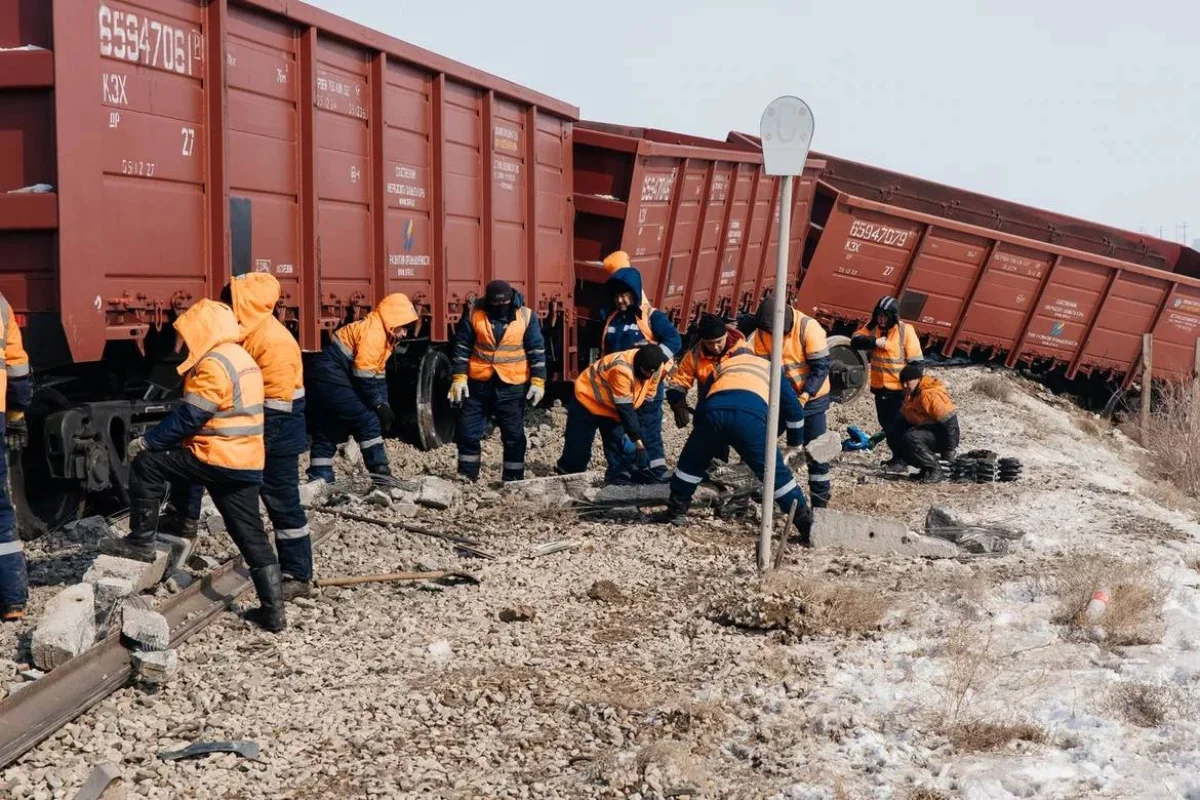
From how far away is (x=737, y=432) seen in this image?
315 inches

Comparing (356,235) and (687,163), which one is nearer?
(356,235)

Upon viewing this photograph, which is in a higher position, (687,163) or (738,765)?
(687,163)

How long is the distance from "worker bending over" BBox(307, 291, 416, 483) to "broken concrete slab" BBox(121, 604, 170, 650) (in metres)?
3.74

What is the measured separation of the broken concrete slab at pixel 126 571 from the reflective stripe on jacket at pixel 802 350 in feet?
15.3

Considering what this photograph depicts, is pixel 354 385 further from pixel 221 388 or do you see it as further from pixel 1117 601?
pixel 1117 601

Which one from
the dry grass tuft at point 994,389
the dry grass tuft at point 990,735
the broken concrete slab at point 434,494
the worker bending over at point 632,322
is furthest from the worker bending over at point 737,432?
the dry grass tuft at point 994,389

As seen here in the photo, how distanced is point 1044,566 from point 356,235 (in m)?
5.06

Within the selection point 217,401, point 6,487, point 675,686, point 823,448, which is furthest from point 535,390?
point 675,686

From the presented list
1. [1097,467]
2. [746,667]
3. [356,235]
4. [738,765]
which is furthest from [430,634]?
[1097,467]

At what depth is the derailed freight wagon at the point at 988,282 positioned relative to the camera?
53.5ft

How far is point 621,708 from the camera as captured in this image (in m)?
5.17

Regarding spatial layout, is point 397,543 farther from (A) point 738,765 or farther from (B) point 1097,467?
(B) point 1097,467

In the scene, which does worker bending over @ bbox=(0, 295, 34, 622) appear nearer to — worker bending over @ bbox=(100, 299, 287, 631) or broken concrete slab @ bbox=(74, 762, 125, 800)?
worker bending over @ bbox=(100, 299, 287, 631)

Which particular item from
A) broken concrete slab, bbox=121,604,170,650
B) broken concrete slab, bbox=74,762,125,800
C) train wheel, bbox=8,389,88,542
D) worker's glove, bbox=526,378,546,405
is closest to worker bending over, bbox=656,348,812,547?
worker's glove, bbox=526,378,546,405
